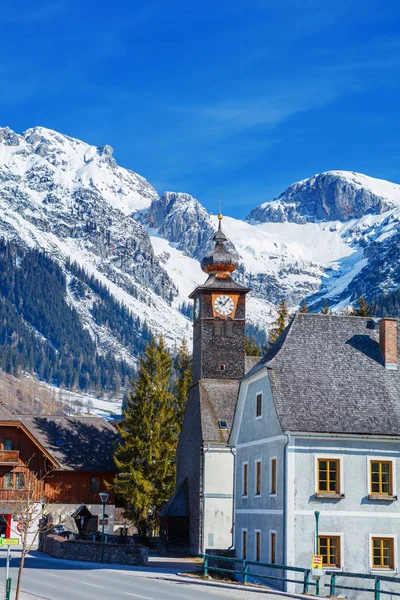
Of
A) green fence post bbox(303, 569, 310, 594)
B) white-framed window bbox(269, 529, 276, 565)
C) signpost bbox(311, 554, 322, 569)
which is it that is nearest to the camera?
signpost bbox(311, 554, 322, 569)

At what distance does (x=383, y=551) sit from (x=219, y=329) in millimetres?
32212

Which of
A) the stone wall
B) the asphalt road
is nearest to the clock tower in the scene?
the stone wall

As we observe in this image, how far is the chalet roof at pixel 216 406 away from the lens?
228 feet

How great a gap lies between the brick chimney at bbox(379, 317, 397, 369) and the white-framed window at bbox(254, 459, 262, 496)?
25.2 ft

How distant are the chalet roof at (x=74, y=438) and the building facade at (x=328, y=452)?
34551 millimetres

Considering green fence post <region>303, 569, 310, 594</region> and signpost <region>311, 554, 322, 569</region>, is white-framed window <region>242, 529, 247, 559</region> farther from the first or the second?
signpost <region>311, 554, 322, 569</region>

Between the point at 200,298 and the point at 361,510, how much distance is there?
33.7 meters

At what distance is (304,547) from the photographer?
1741 inches

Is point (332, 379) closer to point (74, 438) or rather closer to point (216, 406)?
point (216, 406)

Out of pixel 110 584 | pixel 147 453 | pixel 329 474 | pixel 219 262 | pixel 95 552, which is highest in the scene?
pixel 219 262

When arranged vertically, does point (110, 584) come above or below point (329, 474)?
below

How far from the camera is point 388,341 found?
49.6 metres

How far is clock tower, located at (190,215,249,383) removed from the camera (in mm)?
74500

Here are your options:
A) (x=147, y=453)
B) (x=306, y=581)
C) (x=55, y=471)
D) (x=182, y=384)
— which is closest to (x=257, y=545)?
(x=306, y=581)
